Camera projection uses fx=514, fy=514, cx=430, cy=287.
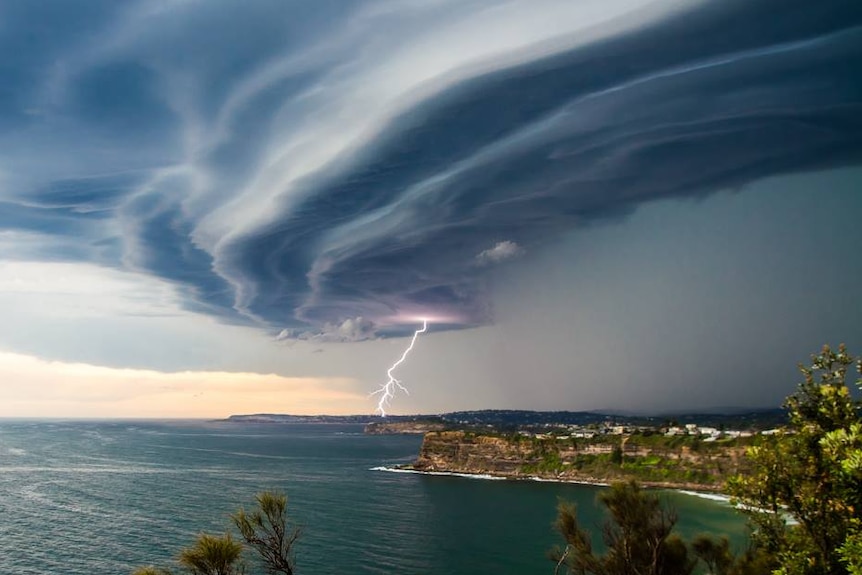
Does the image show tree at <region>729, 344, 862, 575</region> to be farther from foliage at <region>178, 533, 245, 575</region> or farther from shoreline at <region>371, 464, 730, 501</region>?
shoreline at <region>371, 464, 730, 501</region>

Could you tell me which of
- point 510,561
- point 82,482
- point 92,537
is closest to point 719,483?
point 510,561

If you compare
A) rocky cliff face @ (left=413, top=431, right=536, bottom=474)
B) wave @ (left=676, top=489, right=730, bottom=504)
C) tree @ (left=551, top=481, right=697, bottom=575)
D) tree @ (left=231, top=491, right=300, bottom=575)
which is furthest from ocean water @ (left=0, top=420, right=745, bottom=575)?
tree @ (left=231, top=491, right=300, bottom=575)

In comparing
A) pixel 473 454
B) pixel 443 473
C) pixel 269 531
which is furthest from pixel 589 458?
pixel 269 531

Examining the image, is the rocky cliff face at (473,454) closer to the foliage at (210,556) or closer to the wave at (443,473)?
the wave at (443,473)

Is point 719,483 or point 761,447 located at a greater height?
point 761,447

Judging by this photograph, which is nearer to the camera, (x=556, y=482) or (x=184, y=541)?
(x=184, y=541)

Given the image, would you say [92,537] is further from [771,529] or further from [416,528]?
[771,529]

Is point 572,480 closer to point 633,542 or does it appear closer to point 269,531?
point 633,542
